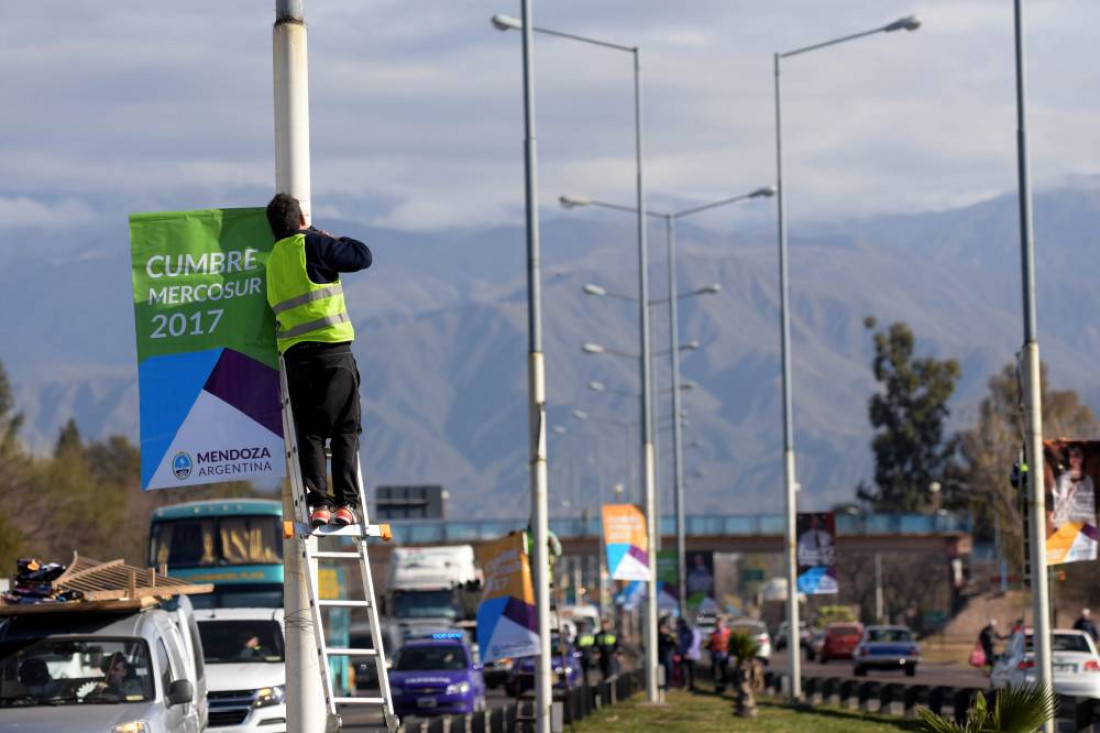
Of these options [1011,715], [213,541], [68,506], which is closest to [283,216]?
[1011,715]

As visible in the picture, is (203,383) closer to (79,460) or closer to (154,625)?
(154,625)

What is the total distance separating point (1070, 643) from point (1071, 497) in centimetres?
1153

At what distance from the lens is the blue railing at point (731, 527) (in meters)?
110

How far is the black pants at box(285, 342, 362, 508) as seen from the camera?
11.7 metres

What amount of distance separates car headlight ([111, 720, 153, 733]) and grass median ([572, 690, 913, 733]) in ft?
51.5

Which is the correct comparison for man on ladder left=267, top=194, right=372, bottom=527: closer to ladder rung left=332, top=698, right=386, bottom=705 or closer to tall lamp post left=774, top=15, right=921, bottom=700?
ladder rung left=332, top=698, right=386, bottom=705

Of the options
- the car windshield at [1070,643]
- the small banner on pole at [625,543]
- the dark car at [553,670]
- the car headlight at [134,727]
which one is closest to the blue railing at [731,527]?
the dark car at [553,670]

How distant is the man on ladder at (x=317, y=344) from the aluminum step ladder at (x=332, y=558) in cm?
5

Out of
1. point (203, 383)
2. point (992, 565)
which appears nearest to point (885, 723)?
point (203, 383)

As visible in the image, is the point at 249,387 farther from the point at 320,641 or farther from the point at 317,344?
the point at 320,641

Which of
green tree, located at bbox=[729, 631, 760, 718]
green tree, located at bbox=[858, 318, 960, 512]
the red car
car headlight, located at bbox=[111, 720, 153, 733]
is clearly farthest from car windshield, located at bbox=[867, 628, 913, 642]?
green tree, located at bbox=[858, 318, 960, 512]

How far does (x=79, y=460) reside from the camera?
398 ft

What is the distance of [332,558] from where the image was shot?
1159 cm

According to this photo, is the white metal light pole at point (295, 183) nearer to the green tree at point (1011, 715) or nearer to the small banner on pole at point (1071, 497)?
the green tree at point (1011, 715)
